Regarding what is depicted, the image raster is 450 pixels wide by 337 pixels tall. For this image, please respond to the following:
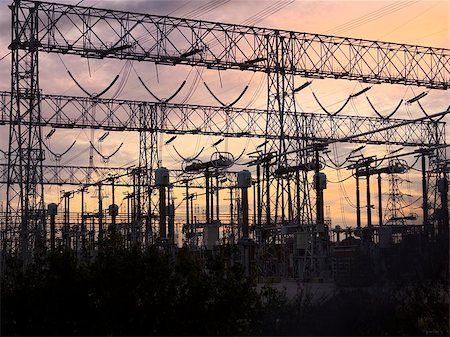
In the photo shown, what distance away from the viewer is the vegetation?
499 inches

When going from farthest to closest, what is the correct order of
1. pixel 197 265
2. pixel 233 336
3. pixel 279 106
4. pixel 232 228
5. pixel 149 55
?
pixel 232 228 → pixel 279 106 → pixel 149 55 → pixel 197 265 → pixel 233 336

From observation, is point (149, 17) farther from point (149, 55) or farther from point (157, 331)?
point (157, 331)

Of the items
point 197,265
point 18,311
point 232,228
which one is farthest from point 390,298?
point 232,228

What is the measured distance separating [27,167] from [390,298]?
17.0 metres

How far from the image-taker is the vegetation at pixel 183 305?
41.5ft

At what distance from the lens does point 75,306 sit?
42.6 ft

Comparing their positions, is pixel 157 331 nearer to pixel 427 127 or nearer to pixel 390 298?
pixel 390 298

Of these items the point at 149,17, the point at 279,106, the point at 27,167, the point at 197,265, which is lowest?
the point at 197,265

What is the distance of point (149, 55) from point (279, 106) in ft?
19.9

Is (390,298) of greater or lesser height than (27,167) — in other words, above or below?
below

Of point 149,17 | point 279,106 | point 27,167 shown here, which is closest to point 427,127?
point 279,106

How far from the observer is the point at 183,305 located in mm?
13000

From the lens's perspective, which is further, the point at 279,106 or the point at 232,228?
the point at 232,228

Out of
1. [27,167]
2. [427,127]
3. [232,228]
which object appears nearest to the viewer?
[27,167]
